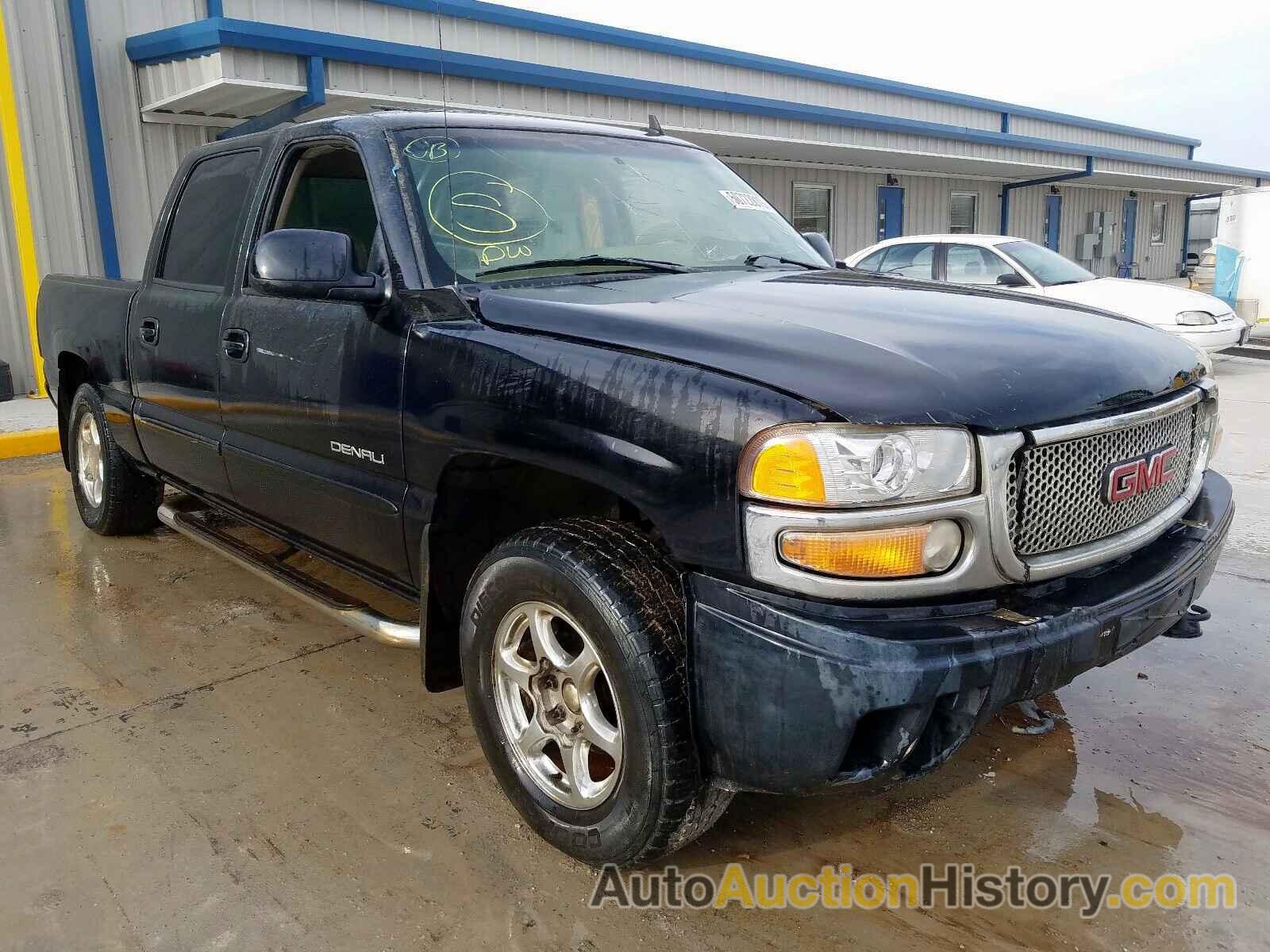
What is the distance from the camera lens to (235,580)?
4902 mm

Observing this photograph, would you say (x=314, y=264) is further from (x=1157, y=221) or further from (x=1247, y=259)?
(x=1157, y=221)

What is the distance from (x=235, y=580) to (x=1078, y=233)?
2582 cm

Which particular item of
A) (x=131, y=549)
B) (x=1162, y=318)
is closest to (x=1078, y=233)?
(x=1162, y=318)

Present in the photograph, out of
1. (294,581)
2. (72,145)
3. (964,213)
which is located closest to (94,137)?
(72,145)

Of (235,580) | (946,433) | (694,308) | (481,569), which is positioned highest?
(694,308)

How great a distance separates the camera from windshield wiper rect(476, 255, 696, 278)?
308cm

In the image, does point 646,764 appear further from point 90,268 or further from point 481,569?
point 90,268

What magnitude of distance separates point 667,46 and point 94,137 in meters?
7.55

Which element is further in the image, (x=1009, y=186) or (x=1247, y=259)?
(x=1009, y=186)

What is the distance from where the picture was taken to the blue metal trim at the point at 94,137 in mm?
9805

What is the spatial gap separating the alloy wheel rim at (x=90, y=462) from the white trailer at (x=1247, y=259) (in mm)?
15852

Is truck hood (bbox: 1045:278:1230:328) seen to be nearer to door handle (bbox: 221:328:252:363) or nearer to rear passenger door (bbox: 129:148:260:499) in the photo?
rear passenger door (bbox: 129:148:260:499)

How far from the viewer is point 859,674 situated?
2018 millimetres

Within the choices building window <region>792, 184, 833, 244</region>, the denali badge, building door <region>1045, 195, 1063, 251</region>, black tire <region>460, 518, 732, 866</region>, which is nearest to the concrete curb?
the denali badge
